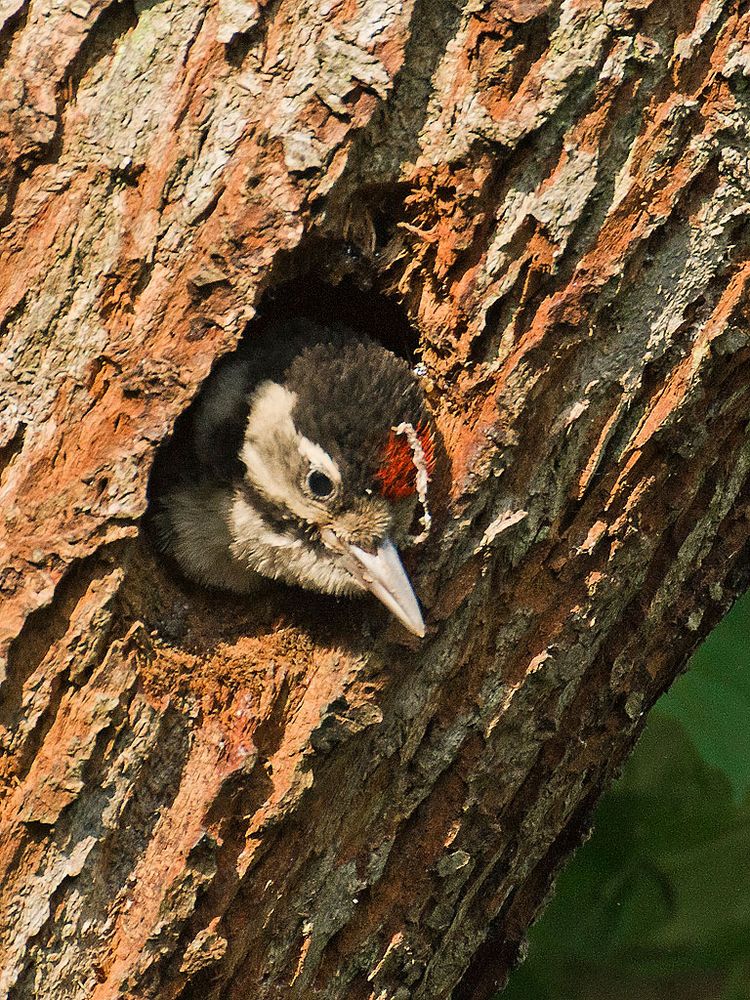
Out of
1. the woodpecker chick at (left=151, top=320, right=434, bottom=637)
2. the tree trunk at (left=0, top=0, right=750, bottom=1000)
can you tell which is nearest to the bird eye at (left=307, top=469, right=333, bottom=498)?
the woodpecker chick at (left=151, top=320, right=434, bottom=637)

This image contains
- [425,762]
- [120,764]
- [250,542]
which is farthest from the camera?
[250,542]

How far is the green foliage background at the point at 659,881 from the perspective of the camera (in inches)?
153

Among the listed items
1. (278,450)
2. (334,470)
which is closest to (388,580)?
(334,470)

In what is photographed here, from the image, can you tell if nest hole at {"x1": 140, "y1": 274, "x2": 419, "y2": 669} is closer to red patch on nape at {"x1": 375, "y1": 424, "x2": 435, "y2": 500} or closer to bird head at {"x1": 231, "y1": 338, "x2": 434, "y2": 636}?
bird head at {"x1": 231, "y1": 338, "x2": 434, "y2": 636}

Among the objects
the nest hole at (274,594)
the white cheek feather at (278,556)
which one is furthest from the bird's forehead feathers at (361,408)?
the white cheek feather at (278,556)

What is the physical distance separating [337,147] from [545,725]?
1.59m

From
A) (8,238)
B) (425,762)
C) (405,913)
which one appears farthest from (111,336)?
(405,913)

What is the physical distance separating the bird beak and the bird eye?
0.73 feet

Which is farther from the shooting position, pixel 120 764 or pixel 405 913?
pixel 405 913

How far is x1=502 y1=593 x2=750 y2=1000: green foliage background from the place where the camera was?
3893 mm

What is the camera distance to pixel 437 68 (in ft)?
9.74

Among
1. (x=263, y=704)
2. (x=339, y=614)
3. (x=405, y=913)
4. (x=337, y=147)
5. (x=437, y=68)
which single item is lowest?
(x=405, y=913)

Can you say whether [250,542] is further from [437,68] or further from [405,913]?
[437,68]

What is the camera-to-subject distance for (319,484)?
3.62 m
